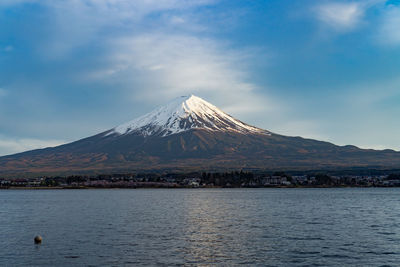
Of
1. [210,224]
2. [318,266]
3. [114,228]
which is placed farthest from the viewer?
Answer: [210,224]

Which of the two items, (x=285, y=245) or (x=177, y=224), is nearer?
(x=285, y=245)

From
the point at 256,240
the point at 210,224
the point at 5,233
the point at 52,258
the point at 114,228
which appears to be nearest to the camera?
the point at 52,258

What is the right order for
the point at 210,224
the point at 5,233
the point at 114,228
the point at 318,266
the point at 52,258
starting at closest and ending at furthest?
1. the point at 318,266
2. the point at 52,258
3. the point at 5,233
4. the point at 114,228
5. the point at 210,224

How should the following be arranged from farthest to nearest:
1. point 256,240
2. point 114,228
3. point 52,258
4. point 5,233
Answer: point 114,228
point 5,233
point 256,240
point 52,258

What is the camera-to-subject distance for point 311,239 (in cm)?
4684

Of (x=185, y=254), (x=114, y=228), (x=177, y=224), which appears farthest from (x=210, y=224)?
(x=185, y=254)

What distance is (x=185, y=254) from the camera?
39062 mm

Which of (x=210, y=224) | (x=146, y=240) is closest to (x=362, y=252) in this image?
(x=146, y=240)

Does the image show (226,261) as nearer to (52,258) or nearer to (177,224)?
(52,258)

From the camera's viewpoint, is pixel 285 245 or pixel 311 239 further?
pixel 311 239

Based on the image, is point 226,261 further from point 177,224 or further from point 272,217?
point 272,217

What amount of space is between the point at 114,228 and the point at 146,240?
12090 millimetres

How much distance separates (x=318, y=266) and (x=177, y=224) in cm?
2965

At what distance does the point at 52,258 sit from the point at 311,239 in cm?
2510
